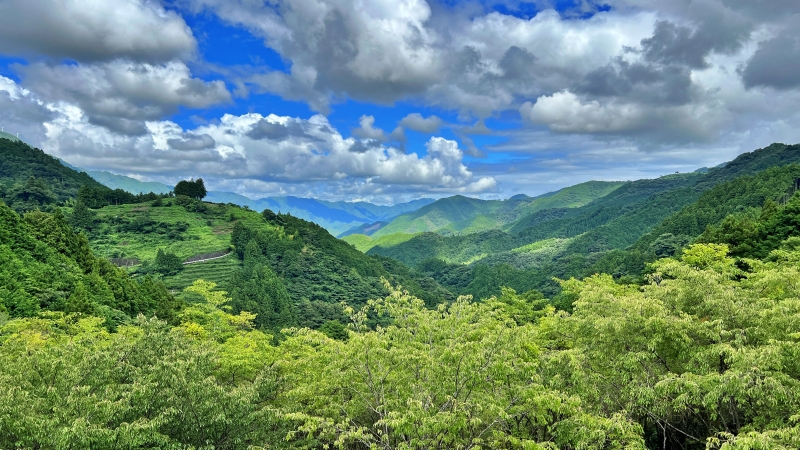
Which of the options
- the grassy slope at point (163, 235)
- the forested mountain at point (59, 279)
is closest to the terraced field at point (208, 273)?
the grassy slope at point (163, 235)

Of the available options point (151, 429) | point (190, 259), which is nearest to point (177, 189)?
point (190, 259)

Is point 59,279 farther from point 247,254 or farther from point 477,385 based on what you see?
point 247,254

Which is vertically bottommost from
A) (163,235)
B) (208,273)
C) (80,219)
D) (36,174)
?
(208,273)

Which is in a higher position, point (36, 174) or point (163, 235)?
point (36, 174)

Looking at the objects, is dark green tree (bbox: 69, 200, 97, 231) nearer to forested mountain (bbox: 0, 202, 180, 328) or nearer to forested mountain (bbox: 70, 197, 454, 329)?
forested mountain (bbox: 70, 197, 454, 329)

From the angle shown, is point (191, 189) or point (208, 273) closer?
point (208, 273)

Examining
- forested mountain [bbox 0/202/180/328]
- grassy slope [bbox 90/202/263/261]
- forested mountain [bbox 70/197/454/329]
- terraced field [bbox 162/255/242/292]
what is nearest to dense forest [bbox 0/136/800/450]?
forested mountain [bbox 0/202/180/328]

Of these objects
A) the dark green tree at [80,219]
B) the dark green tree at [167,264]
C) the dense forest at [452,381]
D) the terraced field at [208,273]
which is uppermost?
the dark green tree at [80,219]

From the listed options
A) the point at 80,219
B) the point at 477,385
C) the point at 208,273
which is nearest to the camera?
the point at 477,385

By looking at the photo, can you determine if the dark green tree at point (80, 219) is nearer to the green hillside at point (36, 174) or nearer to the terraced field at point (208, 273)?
the green hillside at point (36, 174)

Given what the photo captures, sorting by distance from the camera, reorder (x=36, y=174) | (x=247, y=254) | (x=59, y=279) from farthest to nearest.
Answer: (x=36, y=174) < (x=247, y=254) < (x=59, y=279)

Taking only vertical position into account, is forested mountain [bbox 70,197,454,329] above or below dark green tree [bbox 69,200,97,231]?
below

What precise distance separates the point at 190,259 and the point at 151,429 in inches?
4169

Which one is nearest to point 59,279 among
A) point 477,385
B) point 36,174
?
point 477,385
